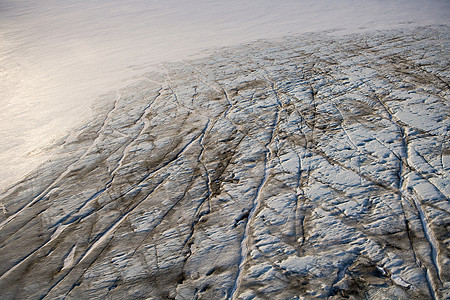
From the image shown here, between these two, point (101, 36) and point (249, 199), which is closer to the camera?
point (249, 199)

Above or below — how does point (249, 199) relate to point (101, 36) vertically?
below

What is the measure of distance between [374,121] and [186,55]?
5970 millimetres

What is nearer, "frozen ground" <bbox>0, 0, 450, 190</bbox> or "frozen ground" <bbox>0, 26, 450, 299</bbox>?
"frozen ground" <bbox>0, 26, 450, 299</bbox>

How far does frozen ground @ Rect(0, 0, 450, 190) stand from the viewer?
5.50 m

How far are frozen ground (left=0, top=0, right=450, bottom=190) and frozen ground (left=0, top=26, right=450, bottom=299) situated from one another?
82 centimetres

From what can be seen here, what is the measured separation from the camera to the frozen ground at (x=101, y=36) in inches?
216

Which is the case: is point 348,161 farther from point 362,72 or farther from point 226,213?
point 362,72

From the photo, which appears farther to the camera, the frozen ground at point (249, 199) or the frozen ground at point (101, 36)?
the frozen ground at point (101, 36)

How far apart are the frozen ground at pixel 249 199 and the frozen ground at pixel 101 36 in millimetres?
818

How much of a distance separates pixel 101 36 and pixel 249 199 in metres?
11.3

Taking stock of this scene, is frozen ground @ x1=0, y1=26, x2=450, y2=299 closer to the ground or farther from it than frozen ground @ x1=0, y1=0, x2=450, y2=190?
closer to the ground

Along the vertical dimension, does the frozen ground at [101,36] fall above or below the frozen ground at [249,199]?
above

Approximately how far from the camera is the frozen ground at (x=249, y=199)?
7.64 ft

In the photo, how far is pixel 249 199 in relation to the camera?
3.08 metres
